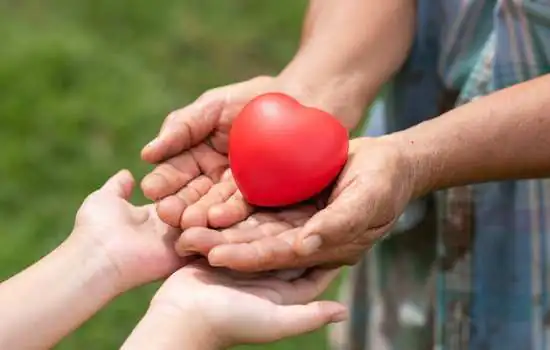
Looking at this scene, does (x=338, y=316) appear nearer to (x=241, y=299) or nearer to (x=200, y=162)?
(x=241, y=299)

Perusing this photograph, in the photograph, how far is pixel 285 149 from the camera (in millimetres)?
1049

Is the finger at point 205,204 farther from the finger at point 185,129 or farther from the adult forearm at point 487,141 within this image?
the adult forearm at point 487,141

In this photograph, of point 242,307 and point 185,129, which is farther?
point 185,129

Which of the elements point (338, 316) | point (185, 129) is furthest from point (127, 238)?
point (338, 316)

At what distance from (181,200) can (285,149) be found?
0.48 feet


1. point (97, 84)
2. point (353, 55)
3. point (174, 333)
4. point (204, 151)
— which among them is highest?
point (97, 84)

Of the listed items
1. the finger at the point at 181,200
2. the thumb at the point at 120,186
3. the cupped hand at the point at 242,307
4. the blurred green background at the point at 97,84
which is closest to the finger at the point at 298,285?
the cupped hand at the point at 242,307

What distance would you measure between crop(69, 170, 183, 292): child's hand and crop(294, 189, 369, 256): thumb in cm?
20

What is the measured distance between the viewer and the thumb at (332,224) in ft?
3.22

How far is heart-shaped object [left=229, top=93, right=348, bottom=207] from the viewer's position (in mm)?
1051

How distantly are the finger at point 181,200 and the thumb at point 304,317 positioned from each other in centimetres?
16

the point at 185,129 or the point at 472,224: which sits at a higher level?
the point at 185,129

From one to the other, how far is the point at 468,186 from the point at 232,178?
267 millimetres

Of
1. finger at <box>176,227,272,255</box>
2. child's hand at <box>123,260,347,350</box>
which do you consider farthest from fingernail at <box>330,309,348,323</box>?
finger at <box>176,227,272,255</box>
